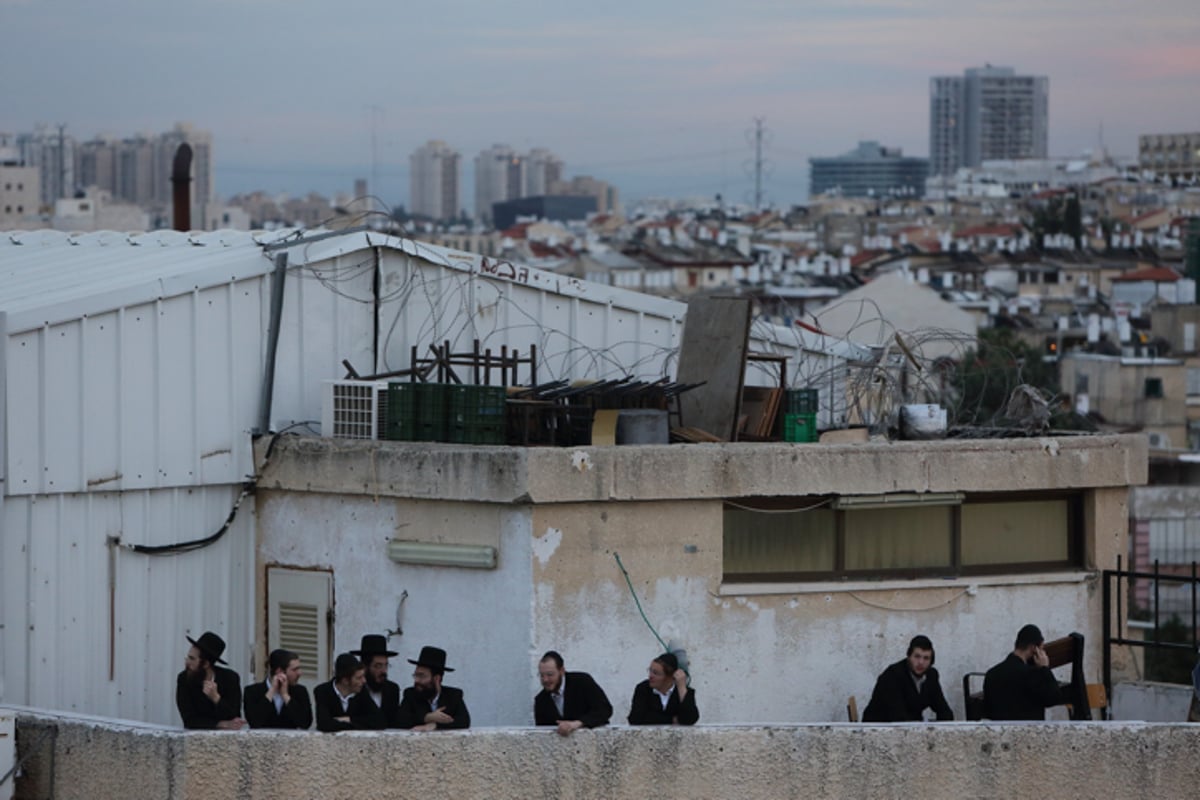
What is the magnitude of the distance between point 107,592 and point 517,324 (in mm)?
3489

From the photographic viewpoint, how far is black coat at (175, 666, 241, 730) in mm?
10438

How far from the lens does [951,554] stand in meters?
12.4

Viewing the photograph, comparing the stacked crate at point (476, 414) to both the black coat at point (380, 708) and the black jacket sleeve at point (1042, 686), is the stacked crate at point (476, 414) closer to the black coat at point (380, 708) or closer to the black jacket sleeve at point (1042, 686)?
the black coat at point (380, 708)

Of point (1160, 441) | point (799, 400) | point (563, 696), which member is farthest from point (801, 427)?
point (1160, 441)

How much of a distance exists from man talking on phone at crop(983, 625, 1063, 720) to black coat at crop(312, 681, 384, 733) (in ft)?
11.2

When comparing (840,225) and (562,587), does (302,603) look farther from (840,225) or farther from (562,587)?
(840,225)

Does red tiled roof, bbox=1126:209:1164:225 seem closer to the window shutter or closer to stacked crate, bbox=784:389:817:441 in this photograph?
stacked crate, bbox=784:389:817:441

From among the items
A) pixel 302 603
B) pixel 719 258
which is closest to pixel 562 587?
pixel 302 603

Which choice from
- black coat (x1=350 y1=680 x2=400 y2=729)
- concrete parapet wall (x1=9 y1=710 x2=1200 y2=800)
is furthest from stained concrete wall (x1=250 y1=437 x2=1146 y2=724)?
concrete parapet wall (x1=9 y1=710 x2=1200 y2=800)

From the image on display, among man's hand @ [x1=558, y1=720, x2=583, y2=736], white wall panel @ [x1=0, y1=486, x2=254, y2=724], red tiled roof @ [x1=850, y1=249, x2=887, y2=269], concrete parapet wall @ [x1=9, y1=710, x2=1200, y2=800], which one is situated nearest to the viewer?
concrete parapet wall @ [x1=9, y1=710, x2=1200, y2=800]

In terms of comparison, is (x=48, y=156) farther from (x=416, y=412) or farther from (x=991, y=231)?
(x=416, y=412)

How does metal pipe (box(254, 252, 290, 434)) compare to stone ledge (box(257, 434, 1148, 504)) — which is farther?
metal pipe (box(254, 252, 290, 434))

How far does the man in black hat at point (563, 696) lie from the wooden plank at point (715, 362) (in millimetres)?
2825

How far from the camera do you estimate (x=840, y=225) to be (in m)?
139
